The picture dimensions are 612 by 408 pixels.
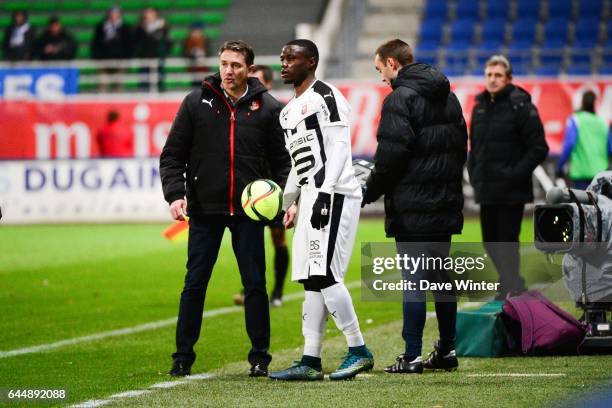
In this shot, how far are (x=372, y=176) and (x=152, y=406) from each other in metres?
1.98

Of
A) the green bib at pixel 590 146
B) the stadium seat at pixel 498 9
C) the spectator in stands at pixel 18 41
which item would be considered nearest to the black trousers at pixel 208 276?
the green bib at pixel 590 146

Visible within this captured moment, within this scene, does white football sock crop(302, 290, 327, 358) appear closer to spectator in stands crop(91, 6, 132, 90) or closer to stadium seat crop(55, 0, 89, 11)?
spectator in stands crop(91, 6, 132, 90)

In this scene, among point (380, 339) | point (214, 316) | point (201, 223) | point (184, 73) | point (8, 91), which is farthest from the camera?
point (184, 73)

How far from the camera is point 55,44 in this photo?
27906 mm

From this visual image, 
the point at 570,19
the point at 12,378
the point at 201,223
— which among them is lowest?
the point at 12,378

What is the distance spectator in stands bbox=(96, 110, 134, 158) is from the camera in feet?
79.5

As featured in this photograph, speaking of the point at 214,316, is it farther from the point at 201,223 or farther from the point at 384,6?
the point at 384,6

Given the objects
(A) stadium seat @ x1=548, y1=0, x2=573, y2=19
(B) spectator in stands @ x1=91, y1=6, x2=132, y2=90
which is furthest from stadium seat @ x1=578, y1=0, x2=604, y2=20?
(B) spectator in stands @ x1=91, y1=6, x2=132, y2=90


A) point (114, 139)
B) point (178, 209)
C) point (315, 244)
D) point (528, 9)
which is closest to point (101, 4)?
point (114, 139)

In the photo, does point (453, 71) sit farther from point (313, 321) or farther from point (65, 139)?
point (313, 321)

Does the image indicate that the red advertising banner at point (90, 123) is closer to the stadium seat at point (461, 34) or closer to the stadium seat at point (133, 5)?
the stadium seat at point (461, 34)

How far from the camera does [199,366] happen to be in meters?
8.81

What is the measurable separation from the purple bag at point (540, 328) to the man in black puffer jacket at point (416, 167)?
963 mm

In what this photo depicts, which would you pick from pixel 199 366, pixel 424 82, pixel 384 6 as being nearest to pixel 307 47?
pixel 424 82
